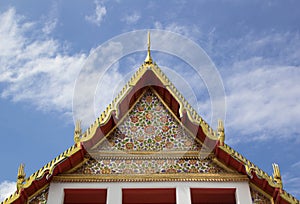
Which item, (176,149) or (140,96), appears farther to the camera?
(140,96)

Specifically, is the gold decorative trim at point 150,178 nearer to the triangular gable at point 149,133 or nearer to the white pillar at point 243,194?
the white pillar at point 243,194

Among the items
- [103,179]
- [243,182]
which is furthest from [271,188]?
→ [103,179]

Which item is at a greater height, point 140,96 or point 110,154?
point 140,96

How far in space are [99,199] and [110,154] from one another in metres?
0.87

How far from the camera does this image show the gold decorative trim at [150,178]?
369 inches

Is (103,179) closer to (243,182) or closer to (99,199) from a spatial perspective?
(99,199)

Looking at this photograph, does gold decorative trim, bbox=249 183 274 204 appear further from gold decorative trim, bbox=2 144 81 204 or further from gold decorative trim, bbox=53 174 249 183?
gold decorative trim, bbox=2 144 81 204

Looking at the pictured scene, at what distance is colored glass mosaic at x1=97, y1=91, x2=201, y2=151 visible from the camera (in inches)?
391

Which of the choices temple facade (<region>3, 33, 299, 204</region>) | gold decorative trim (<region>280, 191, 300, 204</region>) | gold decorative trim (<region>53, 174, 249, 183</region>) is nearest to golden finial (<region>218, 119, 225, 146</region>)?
temple facade (<region>3, 33, 299, 204</region>)

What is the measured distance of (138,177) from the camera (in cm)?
941

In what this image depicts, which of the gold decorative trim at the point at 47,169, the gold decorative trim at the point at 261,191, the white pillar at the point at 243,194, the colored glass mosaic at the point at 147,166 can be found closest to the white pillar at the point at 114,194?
the colored glass mosaic at the point at 147,166

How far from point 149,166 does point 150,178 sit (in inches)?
11.1

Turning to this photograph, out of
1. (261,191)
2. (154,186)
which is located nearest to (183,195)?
(154,186)

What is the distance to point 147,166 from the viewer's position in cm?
960
